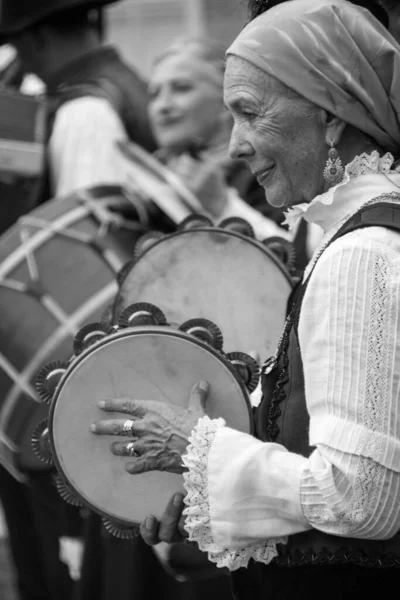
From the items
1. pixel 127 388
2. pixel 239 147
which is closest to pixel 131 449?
Result: pixel 127 388

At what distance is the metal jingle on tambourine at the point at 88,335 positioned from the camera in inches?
88.0

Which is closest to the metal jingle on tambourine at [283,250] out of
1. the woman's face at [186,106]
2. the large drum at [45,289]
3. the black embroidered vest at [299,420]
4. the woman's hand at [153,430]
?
the black embroidered vest at [299,420]

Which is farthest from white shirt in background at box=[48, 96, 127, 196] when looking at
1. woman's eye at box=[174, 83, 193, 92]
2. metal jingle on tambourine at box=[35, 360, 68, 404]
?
metal jingle on tambourine at box=[35, 360, 68, 404]

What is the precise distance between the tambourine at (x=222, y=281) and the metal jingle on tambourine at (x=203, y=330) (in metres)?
0.40

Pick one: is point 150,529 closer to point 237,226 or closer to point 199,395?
point 199,395

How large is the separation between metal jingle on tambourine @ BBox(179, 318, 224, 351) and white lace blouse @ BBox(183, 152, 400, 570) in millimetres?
275

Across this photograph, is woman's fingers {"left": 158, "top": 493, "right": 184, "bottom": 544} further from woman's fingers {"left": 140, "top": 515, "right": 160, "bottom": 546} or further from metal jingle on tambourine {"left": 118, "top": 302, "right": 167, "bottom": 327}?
metal jingle on tambourine {"left": 118, "top": 302, "right": 167, "bottom": 327}

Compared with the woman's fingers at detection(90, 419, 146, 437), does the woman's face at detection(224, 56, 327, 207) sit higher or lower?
higher

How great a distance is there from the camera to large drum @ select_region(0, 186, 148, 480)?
376 centimetres

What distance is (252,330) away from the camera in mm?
2617

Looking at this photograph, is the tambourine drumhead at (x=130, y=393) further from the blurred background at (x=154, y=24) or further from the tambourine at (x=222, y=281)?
the blurred background at (x=154, y=24)

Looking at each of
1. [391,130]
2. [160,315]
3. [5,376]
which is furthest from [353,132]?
[5,376]

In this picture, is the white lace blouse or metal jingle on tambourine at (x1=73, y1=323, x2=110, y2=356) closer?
the white lace blouse

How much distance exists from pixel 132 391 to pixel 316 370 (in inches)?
16.5
